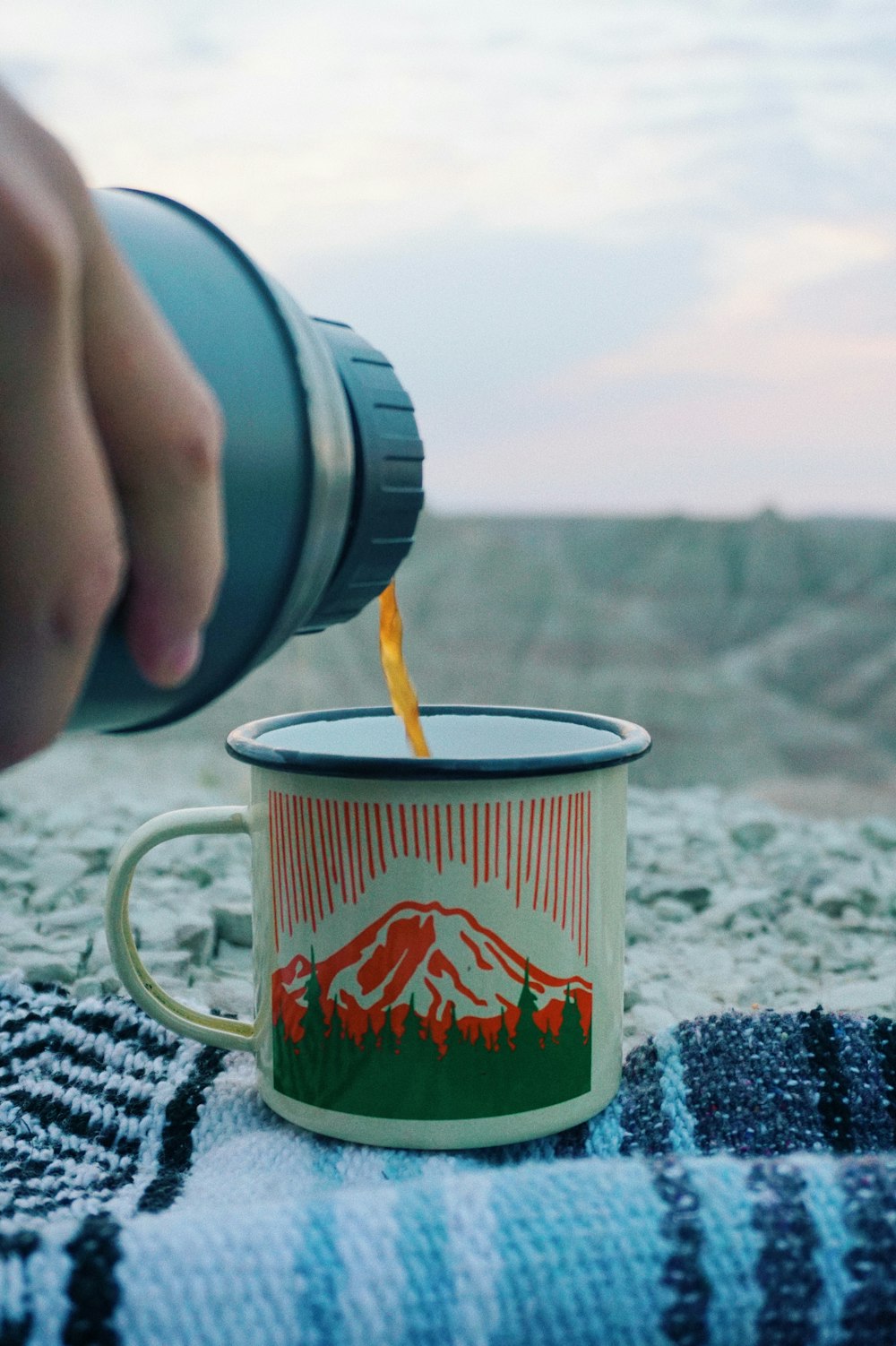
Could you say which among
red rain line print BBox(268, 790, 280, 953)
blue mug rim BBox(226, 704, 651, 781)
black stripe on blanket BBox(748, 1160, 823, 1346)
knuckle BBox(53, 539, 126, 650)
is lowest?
black stripe on blanket BBox(748, 1160, 823, 1346)

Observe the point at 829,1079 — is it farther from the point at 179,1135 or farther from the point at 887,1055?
the point at 179,1135

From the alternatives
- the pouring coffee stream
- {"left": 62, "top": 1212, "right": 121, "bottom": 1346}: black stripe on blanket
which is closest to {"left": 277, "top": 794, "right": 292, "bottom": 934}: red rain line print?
the pouring coffee stream

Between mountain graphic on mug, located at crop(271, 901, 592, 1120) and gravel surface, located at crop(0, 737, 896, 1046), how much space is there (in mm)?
227

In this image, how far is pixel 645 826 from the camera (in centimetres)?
149

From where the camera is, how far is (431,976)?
2.26 ft

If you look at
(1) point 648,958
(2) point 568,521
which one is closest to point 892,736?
(2) point 568,521

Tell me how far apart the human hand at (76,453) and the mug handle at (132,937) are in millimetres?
357

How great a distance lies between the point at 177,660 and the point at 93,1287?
0.87 feet

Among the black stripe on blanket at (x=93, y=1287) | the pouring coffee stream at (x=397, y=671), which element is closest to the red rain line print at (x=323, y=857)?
the pouring coffee stream at (x=397, y=671)

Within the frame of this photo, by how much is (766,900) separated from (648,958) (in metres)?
0.19

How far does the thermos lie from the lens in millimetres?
490

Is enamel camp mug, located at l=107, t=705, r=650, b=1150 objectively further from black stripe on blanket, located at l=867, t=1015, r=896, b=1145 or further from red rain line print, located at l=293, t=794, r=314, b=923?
black stripe on blanket, located at l=867, t=1015, r=896, b=1145

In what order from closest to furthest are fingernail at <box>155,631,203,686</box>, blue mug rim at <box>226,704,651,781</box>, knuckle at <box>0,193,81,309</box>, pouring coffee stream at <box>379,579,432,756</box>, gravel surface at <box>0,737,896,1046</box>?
knuckle at <box>0,193,81,309</box> < fingernail at <box>155,631,203,686</box> < blue mug rim at <box>226,704,651,781</box> < pouring coffee stream at <box>379,579,432,756</box> < gravel surface at <box>0,737,896,1046</box>

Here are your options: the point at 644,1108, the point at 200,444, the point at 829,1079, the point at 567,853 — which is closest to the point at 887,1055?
the point at 829,1079
